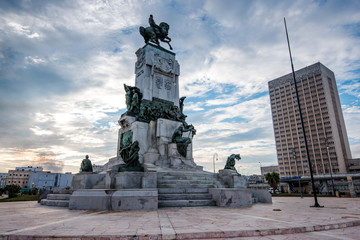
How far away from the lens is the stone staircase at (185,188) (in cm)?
971

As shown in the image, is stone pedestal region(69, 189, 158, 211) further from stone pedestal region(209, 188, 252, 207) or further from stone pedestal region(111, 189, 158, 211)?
stone pedestal region(209, 188, 252, 207)

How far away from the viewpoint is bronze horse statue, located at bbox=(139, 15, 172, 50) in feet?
71.0

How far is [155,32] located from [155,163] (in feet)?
44.5

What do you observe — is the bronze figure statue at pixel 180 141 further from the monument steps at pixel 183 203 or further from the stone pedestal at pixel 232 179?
the monument steps at pixel 183 203

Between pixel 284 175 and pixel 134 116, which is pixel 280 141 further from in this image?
pixel 134 116

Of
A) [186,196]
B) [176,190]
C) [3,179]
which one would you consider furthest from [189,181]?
[3,179]

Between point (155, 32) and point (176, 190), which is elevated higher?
point (155, 32)

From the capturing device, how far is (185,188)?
11188 millimetres

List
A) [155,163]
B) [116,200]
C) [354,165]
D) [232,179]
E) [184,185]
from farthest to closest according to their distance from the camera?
[354,165]
[155,163]
[232,179]
[184,185]
[116,200]

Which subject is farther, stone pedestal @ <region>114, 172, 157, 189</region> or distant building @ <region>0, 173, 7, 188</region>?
distant building @ <region>0, 173, 7, 188</region>

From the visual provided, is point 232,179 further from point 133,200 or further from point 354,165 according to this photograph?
point 354,165

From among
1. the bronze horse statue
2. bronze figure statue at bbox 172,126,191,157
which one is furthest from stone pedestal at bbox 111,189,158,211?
the bronze horse statue

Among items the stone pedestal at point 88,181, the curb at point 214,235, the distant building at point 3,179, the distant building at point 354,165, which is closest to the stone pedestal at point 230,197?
the curb at point 214,235

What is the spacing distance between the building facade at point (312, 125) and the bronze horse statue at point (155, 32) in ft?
278
